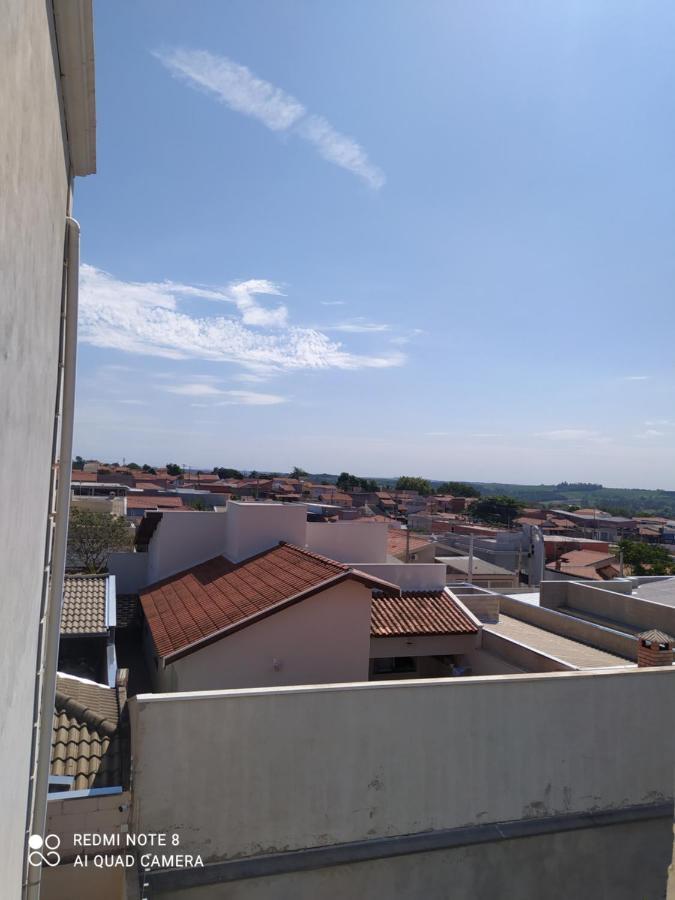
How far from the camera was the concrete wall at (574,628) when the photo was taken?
11.6m

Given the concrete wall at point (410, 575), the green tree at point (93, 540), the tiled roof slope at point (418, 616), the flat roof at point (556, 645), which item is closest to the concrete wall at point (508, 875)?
the flat roof at point (556, 645)

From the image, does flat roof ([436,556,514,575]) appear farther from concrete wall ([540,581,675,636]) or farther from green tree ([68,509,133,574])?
green tree ([68,509,133,574])

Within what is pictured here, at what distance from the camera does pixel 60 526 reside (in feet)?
12.7

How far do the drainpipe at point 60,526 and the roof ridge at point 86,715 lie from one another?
362 cm

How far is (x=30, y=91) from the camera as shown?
6.88ft

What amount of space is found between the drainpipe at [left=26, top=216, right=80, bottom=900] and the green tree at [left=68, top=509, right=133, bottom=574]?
23956 millimetres

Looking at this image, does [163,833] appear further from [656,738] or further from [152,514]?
[152,514]

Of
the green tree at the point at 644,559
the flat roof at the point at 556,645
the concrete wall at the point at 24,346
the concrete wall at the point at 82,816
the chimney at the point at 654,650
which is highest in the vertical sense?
the concrete wall at the point at 24,346

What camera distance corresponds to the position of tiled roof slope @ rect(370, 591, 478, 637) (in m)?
11.0

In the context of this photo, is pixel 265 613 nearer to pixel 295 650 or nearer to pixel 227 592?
pixel 295 650

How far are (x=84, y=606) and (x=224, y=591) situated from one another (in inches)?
112

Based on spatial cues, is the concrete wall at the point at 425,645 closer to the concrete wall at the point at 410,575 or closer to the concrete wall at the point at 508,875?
the concrete wall at the point at 410,575

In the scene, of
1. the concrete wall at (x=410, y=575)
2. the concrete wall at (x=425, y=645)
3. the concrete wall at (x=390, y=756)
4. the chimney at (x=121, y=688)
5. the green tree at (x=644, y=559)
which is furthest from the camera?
the green tree at (x=644, y=559)

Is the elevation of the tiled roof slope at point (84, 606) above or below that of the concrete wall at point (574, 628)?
above
